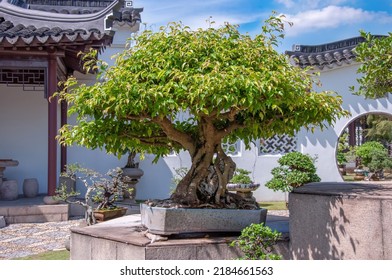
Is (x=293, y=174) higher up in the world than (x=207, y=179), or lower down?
lower down

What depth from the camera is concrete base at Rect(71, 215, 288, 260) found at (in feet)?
12.4

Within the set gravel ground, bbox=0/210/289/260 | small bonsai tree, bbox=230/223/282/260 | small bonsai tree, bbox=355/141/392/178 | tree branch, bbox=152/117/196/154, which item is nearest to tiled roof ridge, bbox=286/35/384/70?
small bonsai tree, bbox=355/141/392/178

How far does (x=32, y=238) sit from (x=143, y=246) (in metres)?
3.73

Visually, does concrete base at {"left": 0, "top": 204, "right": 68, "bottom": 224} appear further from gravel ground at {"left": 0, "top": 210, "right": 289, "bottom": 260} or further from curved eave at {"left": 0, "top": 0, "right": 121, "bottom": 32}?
curved eave at {"left": 0, "top": 0, "right": 121, "bottom": 32}

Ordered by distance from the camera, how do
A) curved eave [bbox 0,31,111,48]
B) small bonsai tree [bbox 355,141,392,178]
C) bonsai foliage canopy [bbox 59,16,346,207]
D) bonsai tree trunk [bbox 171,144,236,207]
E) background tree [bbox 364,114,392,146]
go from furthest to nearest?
background tree [bbox 364,114,392,146] → small bonsai tree [bbox 355,141,392,178] → curved eave [bbox 0,31,111,48] → bonsai tree trunk [bbox 171,144,236,207] → bonsai foliage canopy [bbox 59,16,346,207]

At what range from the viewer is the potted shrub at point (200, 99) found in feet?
11.4

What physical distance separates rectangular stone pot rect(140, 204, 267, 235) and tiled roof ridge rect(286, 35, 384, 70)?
26.2 feet

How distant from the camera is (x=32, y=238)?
692 centimetres

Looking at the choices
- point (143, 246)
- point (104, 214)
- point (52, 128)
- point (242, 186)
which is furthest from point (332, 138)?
point (143, 246)

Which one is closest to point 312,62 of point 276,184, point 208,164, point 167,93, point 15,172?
point 276,184

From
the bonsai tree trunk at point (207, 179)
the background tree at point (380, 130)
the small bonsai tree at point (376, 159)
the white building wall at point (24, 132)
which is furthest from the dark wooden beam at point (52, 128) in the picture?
the background tree at point (380, 130)

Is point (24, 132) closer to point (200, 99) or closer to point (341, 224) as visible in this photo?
point (200, 99)

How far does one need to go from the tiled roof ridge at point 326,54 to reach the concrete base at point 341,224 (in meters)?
7.96

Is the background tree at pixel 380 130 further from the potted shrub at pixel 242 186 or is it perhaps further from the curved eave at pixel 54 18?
the curved eave at pixel 54 18
